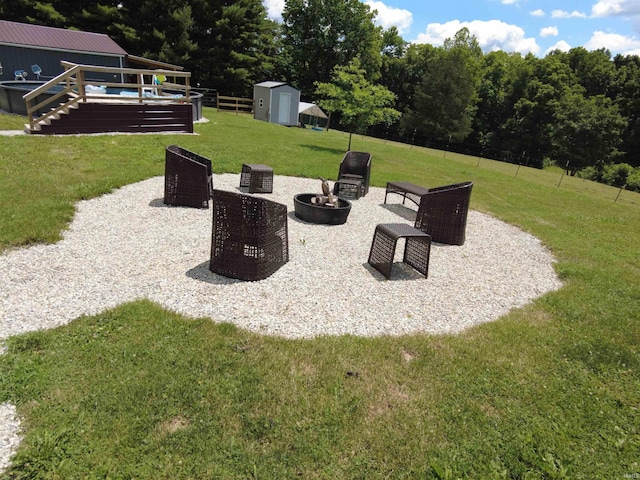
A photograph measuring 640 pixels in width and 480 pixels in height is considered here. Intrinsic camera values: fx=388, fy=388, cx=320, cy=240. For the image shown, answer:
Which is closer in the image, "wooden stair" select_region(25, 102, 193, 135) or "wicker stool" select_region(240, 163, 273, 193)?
"wicker stool" select_region(240, 163, 273, 193)

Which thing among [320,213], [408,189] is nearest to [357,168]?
[408,189]

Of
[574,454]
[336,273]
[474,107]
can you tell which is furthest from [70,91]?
[474,107]

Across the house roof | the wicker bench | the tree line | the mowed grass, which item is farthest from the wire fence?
the mowed grass

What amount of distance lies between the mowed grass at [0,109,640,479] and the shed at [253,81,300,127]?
23843mm

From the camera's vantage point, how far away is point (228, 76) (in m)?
31.8

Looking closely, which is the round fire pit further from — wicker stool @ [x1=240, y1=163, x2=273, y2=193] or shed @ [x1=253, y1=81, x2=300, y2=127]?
shed @ [x1=253, y1=81, x2=300, y2=127]

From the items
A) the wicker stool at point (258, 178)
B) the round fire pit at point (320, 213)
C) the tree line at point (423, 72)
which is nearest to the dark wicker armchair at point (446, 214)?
the round fire pit at point (320, 213)

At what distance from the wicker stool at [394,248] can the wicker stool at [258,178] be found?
3444mm

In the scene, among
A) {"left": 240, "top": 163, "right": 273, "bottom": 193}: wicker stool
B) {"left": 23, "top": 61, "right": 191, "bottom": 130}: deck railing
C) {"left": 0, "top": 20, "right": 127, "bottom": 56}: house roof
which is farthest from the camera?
{"left": 0, "top": 20, "right": 127, "bottom": 56}: house roof

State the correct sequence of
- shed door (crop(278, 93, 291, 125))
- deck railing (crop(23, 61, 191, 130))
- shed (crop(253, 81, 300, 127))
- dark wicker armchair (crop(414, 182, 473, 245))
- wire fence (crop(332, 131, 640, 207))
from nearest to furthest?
dark wicker armchair (crop(414, 182, 473, 245)) → deck railing (crop(23, 61, 191, 130)) → wire fence (crop(332, 131, 640, 207)) → shed (crop(253, 81, 300, 127)) → shed door (crop(278, 93, 291, 125))

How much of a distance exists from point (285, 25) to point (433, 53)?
17720mm

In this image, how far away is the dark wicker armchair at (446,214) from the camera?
628cm

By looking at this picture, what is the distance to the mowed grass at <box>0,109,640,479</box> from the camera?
2.42 metres

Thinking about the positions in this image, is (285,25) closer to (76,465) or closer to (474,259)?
(474,259)
